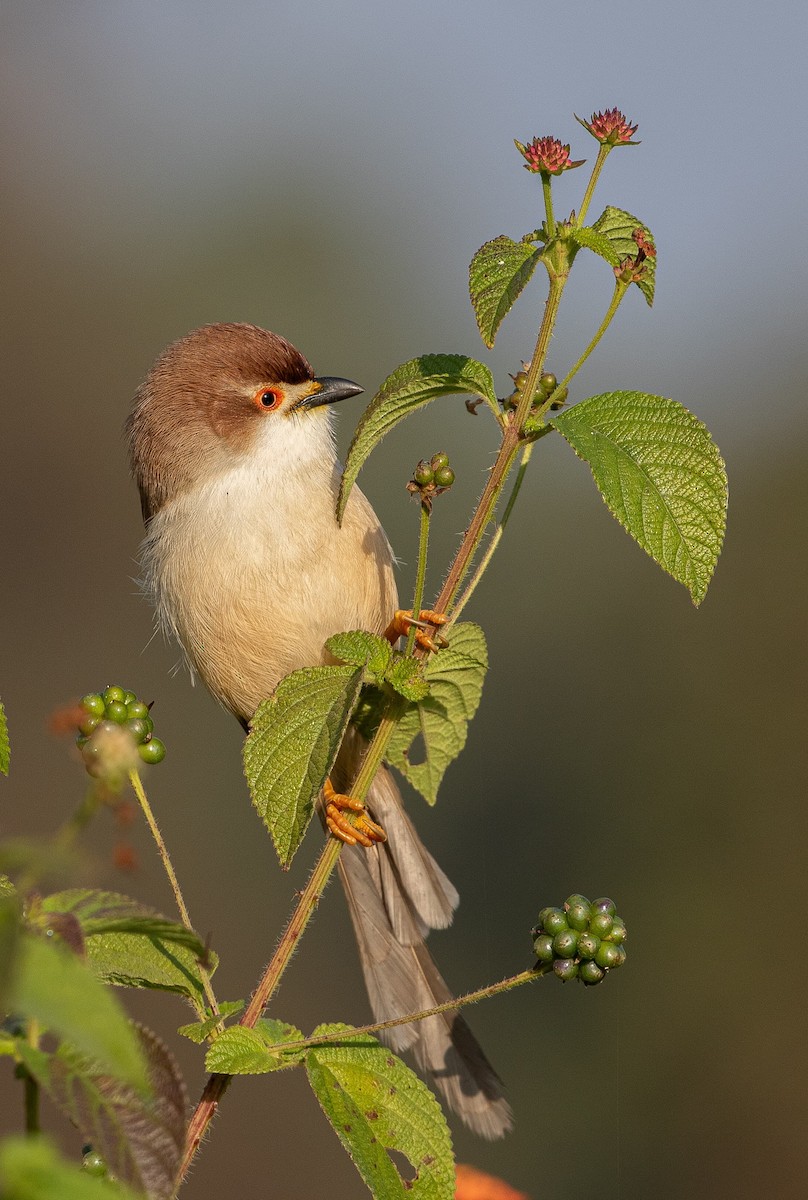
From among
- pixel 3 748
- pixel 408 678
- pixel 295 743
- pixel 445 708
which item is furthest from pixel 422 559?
pixel 3 748

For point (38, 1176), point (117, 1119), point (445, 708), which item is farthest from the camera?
point (445, 708)

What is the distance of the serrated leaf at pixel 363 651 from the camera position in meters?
2.40

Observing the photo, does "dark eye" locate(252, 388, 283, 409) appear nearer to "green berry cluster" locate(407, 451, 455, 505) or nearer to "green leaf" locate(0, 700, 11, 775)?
"green berry cluster" locate(407, 451, 455, 505)

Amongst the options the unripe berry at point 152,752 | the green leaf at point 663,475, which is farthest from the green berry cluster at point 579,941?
the unripe berry at point 152,752

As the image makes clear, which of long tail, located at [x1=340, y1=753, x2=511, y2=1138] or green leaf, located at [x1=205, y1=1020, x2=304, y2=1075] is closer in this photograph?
green leaf, located at [x1=205, y1=1020, x2=304, y2=1075]

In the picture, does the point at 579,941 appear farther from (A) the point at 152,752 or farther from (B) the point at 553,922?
(A) the point at 152,752

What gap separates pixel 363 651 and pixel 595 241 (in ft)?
2.91

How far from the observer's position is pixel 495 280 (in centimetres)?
217

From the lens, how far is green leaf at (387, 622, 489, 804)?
98.3 inches

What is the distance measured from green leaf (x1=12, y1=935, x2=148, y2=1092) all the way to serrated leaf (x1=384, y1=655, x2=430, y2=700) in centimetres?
140

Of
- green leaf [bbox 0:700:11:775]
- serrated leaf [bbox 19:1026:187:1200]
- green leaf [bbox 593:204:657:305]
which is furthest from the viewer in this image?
green leaf [bbox 593:204:657:305]

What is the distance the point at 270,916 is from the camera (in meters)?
13.5

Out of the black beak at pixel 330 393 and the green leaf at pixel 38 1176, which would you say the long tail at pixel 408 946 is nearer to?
the black beak at pixel 330 393

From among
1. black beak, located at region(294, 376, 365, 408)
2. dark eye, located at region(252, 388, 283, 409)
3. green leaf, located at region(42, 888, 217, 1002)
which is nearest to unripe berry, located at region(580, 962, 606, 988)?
green leaf, located at region(42, 888, 217, 1002)
